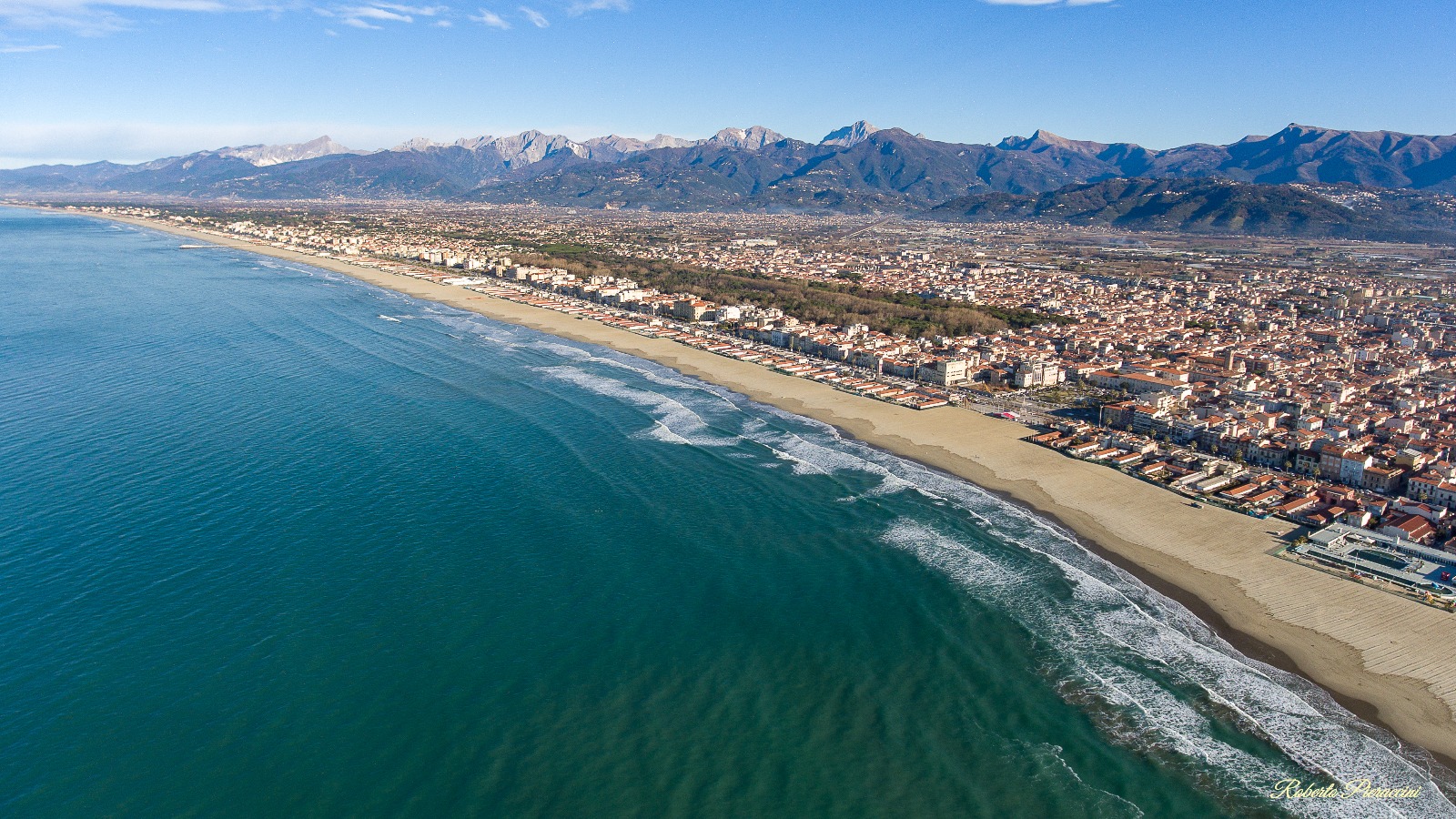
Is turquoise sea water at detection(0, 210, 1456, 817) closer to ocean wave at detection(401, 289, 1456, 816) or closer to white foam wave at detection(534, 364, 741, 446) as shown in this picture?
ocean wave at detection(401, 289, 1456, 816)

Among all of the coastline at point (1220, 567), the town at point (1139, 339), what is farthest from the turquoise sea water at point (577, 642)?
the town at point (1139, 339)

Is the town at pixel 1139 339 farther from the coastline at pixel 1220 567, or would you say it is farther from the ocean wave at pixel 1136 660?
the ocean wave at pixel 1136 660

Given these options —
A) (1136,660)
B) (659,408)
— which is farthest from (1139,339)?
(1136,660)

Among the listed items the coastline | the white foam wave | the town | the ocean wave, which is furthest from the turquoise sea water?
the town

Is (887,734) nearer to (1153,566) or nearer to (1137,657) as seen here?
(1137,657)

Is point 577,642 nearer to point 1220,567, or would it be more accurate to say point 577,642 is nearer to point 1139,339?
point 1220,567

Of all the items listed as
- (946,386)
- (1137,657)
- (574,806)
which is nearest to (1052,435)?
(946,386)
